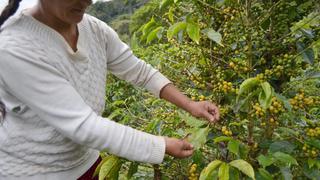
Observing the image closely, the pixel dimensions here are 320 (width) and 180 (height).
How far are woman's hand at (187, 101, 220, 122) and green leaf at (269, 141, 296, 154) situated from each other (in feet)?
0.68

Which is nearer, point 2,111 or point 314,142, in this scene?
point 314,142

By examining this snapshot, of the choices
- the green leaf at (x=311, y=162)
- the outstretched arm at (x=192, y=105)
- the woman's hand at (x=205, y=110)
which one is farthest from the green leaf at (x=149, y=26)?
the green leaf at (x=311, y=162)

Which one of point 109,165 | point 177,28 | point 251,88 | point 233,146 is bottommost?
point 109,165

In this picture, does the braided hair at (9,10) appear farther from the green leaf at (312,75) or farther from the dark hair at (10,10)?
the green leaf at (312,75)

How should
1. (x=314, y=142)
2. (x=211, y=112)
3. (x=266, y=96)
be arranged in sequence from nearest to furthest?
1. (x=266, y=96)
2. (x=314, y=142)
3. (x=211, y=112)

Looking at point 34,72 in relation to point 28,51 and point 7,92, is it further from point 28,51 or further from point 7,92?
point 7,92

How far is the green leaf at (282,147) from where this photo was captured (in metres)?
1.30

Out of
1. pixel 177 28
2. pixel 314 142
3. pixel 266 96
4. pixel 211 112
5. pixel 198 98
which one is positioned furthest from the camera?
pixel 198 98

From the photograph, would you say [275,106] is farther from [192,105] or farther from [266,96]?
[192,105]

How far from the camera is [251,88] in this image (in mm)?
1283

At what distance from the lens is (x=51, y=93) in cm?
123

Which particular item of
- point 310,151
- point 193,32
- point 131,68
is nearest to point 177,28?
point 193,32

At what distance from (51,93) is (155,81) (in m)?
0.57

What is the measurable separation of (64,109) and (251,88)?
534 mm
